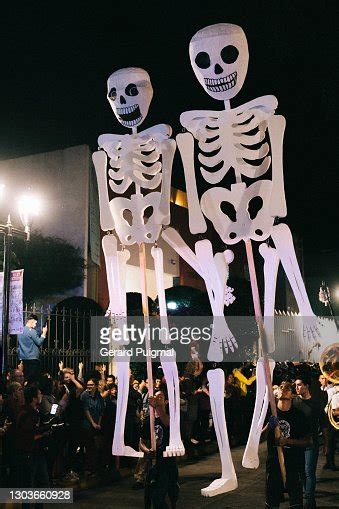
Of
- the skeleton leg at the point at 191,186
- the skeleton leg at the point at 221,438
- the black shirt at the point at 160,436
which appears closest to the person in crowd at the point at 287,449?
the skeleton leg at the point at 221,438

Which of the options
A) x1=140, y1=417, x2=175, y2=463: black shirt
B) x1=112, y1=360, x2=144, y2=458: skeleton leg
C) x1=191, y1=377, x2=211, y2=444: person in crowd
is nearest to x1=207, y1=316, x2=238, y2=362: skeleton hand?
x1=112, y1=360, x2=144, y2=458: skeleton leg

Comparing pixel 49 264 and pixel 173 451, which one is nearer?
pixel 173 451

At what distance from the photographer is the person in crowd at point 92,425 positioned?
11.1 meters

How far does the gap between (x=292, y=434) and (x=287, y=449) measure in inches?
7.3

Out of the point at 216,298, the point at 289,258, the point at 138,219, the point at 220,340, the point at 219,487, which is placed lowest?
the point at 219,487

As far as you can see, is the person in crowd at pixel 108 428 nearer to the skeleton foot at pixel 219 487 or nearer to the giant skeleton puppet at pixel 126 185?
the giant skeleton puppet at pixel 126 185

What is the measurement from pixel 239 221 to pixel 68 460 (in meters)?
6.19

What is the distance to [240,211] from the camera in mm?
6973

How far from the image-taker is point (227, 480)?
690 cm

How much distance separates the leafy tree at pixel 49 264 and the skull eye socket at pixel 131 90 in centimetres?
1359

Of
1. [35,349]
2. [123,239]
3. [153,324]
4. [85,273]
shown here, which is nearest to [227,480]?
[123,239]

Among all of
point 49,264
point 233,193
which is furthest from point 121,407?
point 49,264

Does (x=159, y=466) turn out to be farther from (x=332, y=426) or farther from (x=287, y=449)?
(x=332, y=426)

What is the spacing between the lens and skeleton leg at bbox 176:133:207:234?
7.11 m
